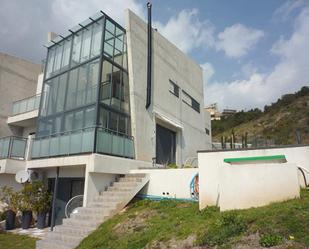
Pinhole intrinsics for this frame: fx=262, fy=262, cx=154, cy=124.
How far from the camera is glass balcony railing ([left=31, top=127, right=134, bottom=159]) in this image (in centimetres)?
1311

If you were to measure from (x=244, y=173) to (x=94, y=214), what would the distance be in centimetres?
636

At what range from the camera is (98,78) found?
14.5 meters

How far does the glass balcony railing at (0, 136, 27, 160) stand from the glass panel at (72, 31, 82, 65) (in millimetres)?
5965

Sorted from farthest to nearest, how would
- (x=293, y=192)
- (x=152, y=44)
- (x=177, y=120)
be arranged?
(x=177, y=120), (x=152, y=44), (x=293, y=192)

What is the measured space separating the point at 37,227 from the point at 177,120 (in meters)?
12.3

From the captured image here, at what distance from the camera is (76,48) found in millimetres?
16719

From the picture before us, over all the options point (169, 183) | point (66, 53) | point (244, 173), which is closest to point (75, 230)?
point (169, 183)

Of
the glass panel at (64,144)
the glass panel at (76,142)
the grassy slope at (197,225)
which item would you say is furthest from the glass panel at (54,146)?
the grassy slope at (197,225)

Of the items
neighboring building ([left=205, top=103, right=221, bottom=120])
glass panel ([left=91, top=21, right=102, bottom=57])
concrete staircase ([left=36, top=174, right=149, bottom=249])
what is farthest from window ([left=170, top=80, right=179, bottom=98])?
neighboring building ([left=205, top=103, right=221, bottom=120])

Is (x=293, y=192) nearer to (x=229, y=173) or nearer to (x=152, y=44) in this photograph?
(x=229, y=173)

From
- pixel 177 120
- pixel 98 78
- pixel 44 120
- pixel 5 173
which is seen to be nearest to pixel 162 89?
pixel 177 120

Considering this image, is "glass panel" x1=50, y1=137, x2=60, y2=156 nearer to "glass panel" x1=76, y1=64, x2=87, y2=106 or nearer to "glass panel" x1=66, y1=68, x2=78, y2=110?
"glass panel" x1=66, y1=68, x2=78, y2=110

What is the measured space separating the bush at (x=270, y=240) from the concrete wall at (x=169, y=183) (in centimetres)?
624

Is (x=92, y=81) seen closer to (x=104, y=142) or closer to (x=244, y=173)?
(x=104, y=142)
